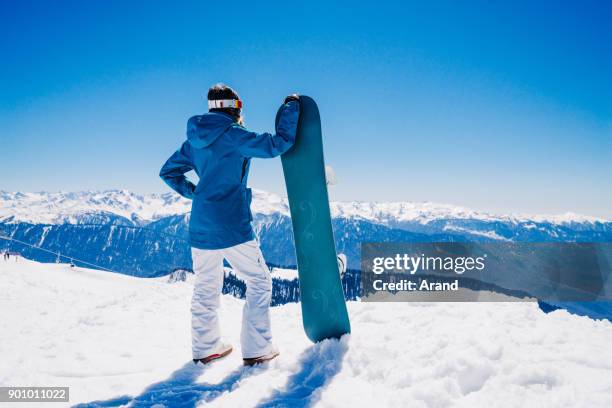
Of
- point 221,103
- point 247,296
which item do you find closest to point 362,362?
point 247,296

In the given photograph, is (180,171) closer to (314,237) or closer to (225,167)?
(225,167)

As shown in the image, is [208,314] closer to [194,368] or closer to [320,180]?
[194,368]

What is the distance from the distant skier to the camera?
11.7 ft

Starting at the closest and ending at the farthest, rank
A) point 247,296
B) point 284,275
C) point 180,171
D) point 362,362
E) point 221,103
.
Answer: point 362,362 → point 221,103 → point 247,296 → point 180,171 → point 284,275

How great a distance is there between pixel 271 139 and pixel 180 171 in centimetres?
127

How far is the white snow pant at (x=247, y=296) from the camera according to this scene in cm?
373

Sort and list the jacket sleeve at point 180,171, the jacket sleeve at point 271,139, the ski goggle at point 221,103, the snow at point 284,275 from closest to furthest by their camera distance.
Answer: the jacket sleeve at point 271,139, the ski goggle at point 221,103, the jacket sleeve at point 180,171, the snow at point 284,275

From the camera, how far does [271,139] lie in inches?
140

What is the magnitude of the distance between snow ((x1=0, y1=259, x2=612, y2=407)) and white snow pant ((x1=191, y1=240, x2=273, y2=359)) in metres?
0.24

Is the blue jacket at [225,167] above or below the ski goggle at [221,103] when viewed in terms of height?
below

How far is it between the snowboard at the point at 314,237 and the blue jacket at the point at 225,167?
0.46 meters

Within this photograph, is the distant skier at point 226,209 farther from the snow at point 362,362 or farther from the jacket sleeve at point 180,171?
the snow at point 362,362

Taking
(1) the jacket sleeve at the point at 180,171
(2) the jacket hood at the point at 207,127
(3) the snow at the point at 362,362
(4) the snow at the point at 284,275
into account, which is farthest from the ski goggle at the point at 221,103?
(4) the snow at the point at 284,275

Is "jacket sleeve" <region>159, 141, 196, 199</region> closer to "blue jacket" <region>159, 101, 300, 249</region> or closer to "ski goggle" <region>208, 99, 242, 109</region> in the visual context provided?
"blue jacket" <region>159, 101, 300, 249</region>
